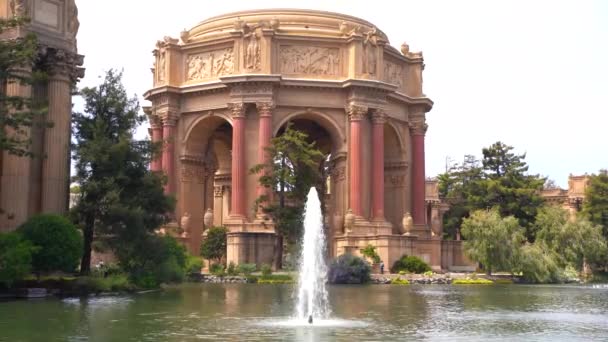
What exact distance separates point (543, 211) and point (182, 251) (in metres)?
35.4

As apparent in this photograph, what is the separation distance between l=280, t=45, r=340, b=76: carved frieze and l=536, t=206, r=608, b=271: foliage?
18.5m

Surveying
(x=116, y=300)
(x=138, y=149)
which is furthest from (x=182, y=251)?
(x=116, y=300)

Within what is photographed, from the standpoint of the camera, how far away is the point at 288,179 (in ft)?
168

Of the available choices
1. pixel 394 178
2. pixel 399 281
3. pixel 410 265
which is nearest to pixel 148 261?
pixel 399 281

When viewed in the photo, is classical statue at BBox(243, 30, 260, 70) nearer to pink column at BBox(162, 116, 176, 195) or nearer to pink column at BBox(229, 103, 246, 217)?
pink column at BBox(229, 103, 246, 217)

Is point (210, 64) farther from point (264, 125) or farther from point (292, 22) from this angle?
point (264, 125)

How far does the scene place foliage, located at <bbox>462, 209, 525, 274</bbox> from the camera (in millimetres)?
53062

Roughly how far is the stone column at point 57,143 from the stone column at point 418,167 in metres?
42.1

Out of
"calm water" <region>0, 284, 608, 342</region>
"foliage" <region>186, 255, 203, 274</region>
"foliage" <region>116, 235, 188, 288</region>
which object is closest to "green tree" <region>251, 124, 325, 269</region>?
"foliage" <region>186, 255, 203, 274</region>

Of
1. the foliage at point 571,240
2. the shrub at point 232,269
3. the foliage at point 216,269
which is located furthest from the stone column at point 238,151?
the foliage at point 571,240

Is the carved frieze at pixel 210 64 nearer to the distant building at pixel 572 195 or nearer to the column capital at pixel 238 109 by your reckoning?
the column capital at pixel 238 109

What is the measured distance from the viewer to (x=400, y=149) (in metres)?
68.6

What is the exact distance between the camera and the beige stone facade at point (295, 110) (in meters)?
59.1

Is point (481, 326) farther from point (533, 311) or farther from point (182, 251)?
point (182, 251)
